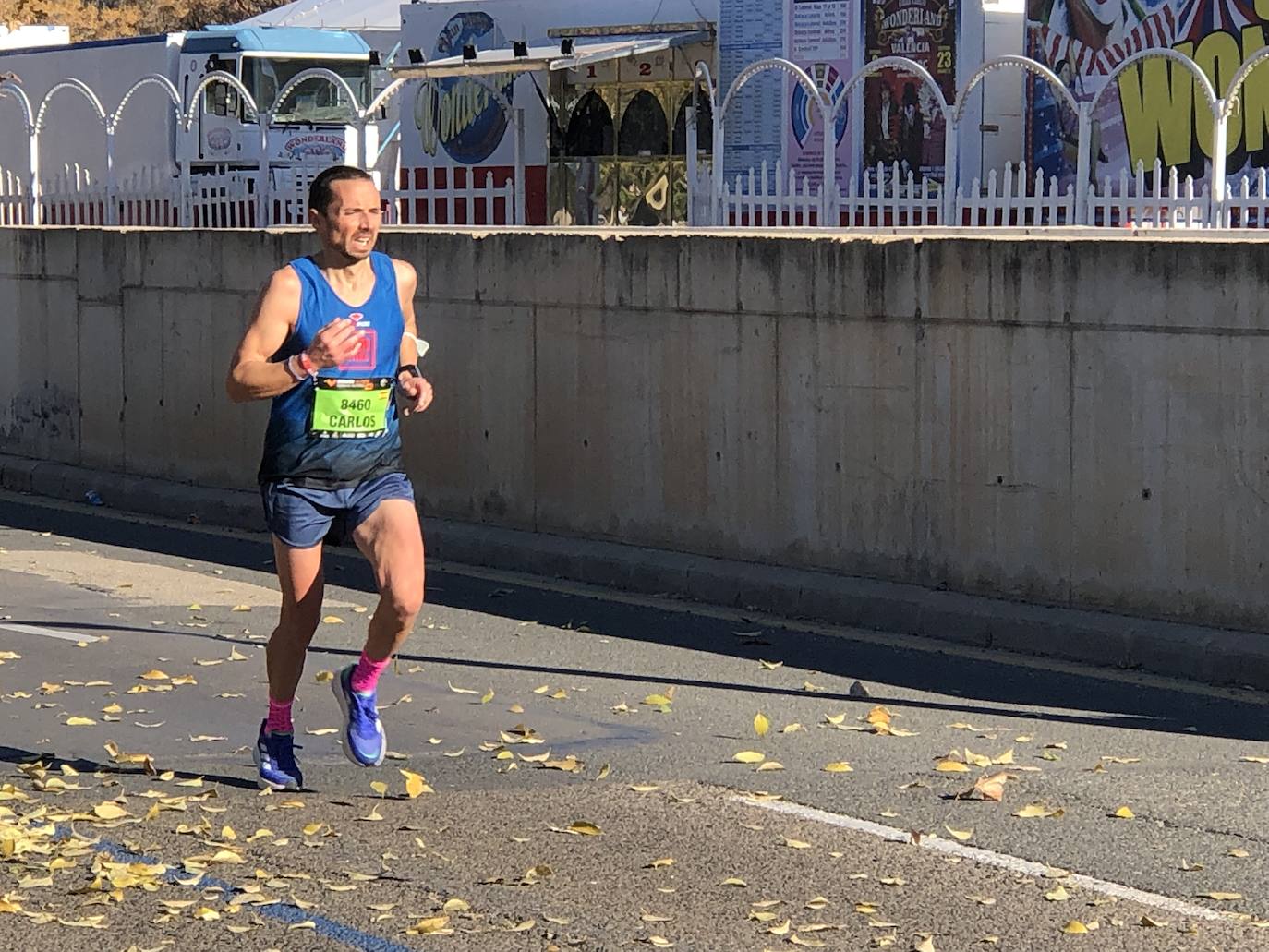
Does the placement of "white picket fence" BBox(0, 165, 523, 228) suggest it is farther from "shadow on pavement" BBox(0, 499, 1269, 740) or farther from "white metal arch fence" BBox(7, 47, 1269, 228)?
"shadow on pavement" BBox(0, 499, 1269, 740)

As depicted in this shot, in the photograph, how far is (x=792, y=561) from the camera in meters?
11.1

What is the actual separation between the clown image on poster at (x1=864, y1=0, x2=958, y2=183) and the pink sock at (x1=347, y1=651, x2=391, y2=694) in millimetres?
16044

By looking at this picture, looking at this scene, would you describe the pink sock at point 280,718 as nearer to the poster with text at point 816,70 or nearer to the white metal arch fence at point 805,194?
the white metal arch fence at point 805,194

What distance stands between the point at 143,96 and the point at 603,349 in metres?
20.6

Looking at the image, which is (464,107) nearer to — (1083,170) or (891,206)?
(891,206)

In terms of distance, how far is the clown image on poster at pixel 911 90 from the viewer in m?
22.5

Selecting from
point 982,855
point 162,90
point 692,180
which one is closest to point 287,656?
point 982,855

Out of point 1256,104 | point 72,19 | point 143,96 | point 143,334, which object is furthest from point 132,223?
point 72,19

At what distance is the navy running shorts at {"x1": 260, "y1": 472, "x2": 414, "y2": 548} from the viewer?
6.88 m

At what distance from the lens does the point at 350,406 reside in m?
6.87

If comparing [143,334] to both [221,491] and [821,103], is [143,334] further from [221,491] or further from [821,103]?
[821,103]

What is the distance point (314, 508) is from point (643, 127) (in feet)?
69.5

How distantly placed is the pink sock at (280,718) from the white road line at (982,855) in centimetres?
142

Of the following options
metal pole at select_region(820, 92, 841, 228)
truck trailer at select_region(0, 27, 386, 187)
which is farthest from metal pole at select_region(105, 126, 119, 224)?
truck trailer at select_region(0, 27, 386, 187)
